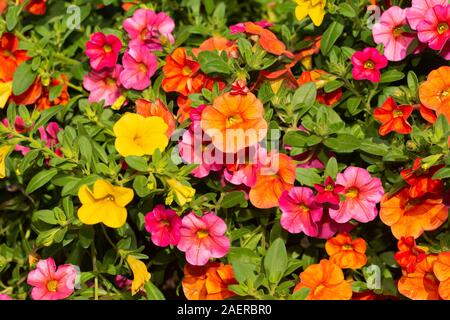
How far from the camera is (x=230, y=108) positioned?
79.4 inches

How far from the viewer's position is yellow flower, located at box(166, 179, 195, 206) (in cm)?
199

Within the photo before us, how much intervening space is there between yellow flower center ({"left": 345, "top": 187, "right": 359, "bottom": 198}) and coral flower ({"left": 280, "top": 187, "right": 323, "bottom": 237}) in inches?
3.5

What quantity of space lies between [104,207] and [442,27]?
1044 millimetres

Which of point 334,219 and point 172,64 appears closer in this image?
point 334,219

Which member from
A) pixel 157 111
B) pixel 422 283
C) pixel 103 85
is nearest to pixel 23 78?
pixel 103 85

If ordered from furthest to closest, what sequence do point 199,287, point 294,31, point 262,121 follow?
point 294,31
point 199,287
point 262,121

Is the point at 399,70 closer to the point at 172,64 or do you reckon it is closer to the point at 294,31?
the point at 294,31

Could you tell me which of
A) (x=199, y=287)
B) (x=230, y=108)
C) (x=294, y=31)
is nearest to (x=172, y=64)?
(x=230, y=108)

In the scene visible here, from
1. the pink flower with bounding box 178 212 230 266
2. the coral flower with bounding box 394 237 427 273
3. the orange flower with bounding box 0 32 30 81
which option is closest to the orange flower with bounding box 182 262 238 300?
the pink flower with bounding box 178 212 230 266

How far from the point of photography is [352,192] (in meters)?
2.06

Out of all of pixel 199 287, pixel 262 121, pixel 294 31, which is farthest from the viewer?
pixel 294 31

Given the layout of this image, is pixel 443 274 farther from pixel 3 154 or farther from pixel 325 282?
pixel 3 154

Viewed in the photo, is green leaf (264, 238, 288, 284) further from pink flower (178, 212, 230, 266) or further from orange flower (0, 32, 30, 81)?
orange flower (0, 32, 30, 81)
